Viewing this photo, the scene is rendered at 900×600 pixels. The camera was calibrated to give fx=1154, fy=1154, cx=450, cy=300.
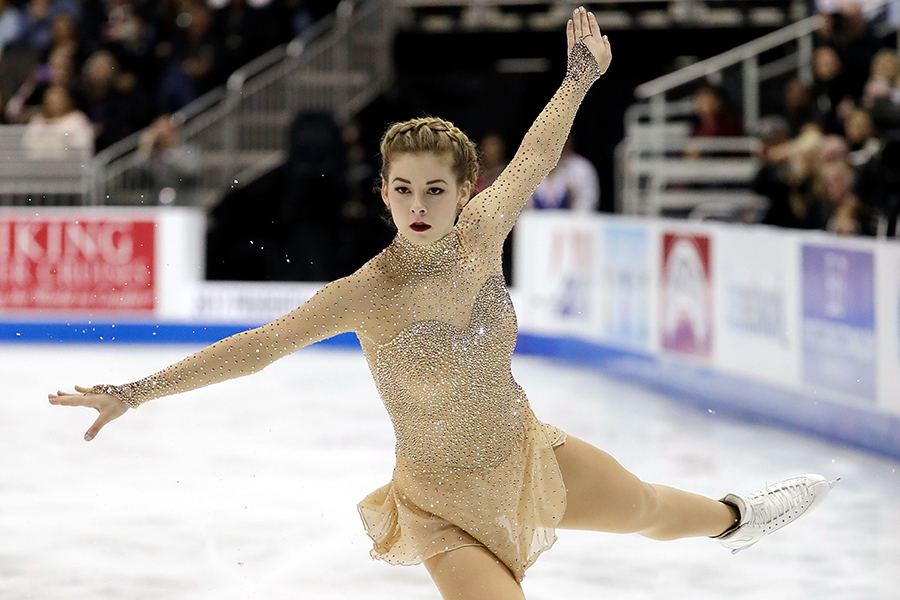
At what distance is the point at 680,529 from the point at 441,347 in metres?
0.81

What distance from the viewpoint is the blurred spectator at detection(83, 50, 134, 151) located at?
974cm

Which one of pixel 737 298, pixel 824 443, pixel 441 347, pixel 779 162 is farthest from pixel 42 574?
pixel 779 162

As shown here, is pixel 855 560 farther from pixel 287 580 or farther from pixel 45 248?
pixel 45 248

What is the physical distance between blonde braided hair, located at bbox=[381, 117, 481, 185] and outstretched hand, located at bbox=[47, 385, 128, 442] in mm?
688

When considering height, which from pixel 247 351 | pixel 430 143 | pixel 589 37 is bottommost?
pixel 247 351

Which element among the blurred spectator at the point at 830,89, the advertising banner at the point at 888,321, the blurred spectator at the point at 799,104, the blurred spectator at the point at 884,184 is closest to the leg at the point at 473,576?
the advertising banner at the point at 888,321

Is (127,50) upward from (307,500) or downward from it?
upward

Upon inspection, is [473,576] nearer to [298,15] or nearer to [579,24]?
[579,24]

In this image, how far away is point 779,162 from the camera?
24.1ft

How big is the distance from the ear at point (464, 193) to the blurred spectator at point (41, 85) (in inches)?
318

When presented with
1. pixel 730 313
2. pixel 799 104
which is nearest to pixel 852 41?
pixel 799 104

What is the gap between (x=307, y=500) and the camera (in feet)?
13.7

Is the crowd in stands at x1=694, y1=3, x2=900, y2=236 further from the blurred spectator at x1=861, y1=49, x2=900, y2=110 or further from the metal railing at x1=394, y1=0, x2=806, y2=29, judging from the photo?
the metal railing at x1=394, y1=0, x2=806, y2=29

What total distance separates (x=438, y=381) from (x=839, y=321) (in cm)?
348
